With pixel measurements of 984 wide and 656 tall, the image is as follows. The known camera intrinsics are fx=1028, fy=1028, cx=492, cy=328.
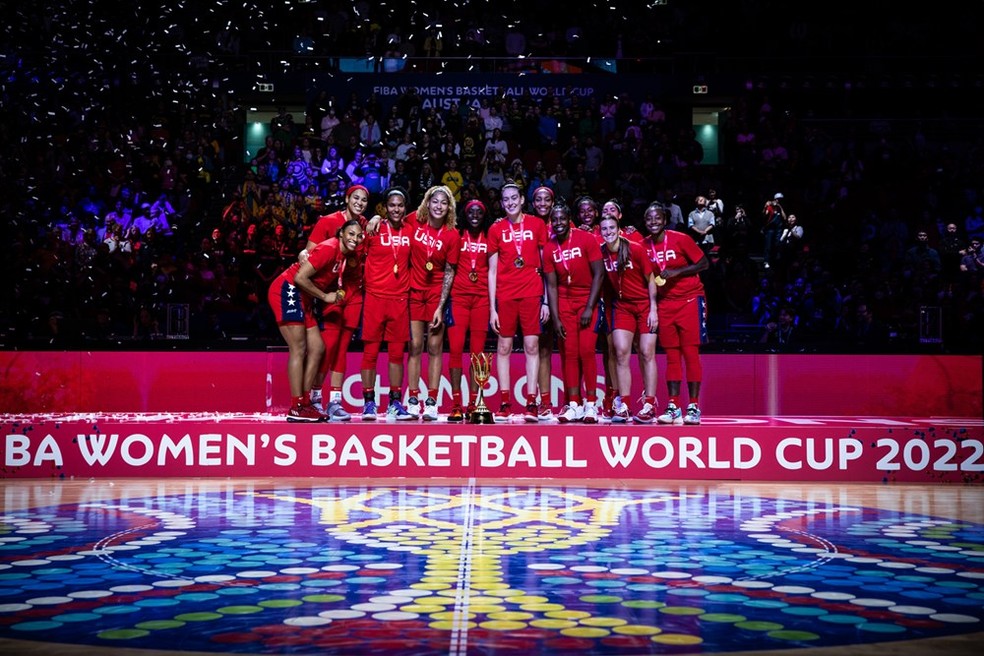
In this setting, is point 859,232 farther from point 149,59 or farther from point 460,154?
point 149,59

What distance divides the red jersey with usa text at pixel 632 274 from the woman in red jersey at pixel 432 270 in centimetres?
137

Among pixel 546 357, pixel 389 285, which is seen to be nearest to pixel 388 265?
pixel 389 285

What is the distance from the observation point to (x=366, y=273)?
8.83m

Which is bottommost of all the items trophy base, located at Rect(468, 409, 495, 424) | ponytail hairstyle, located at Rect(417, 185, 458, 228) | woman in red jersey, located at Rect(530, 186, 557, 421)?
trophy base, located at Rect(468, 409, 495, 424)

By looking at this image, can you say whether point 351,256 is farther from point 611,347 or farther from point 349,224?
point 611,347

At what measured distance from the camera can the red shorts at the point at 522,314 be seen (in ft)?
28.6

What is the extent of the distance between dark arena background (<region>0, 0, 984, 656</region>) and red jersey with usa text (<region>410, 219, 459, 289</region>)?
1.24 m

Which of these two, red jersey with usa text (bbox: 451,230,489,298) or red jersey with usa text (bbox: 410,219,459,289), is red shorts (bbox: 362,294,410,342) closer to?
red jersey with usa text (bbox: 410,219,459,289)

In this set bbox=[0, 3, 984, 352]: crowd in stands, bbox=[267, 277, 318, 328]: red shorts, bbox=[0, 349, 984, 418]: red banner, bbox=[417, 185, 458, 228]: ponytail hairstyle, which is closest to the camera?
bbox=[267, 277, 318, 328]: red shorts

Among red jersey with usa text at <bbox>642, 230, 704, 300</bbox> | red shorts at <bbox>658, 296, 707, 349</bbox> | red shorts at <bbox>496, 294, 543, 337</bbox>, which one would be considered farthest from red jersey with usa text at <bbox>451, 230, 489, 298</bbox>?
red shorts at <bbox>658, 296, 707, 349</bbox>

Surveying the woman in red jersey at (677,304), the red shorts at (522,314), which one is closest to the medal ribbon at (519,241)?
the red shorts at (522,314)

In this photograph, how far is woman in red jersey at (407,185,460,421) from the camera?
8758mm

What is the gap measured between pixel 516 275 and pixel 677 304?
4.72 ft

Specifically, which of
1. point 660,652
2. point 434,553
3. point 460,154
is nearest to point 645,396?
point 434,553
